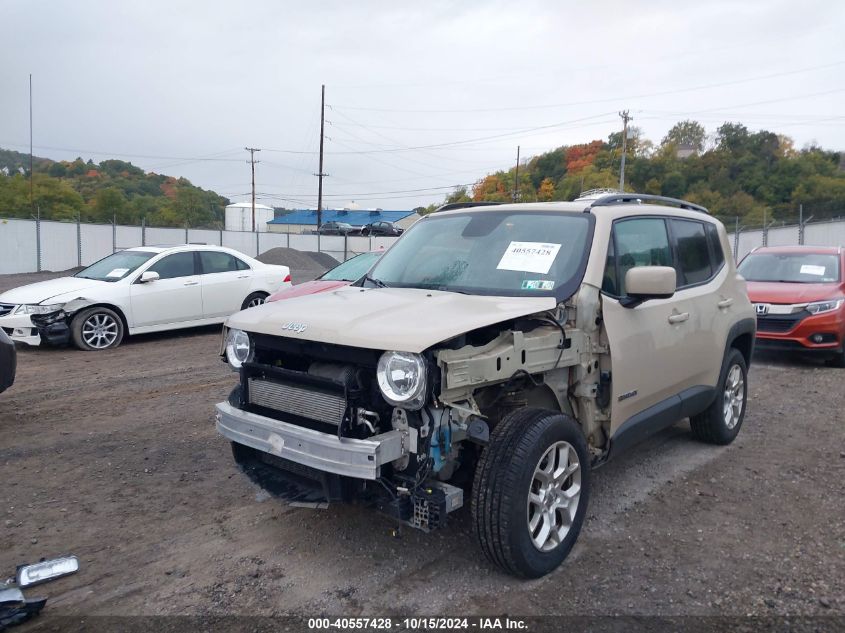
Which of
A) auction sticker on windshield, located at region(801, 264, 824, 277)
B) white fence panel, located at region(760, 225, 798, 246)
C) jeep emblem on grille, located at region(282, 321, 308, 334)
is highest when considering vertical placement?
white fence panel, located at region(760, 225, 798, 246)

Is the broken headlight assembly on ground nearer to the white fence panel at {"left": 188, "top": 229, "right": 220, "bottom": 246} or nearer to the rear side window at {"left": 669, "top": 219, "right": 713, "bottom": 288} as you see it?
the rear side window at {"left": 669, "top": 219, "right": 713, "bottom": 288}

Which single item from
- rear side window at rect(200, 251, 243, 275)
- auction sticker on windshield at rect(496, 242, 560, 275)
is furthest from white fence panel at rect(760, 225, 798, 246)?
auction sticker on windshield at rect(496, 242, 560, 275)

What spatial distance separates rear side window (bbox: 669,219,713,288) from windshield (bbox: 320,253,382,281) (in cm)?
542

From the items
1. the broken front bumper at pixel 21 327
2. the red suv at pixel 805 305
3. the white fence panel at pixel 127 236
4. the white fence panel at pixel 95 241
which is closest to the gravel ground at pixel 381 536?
the red suv at pixel 805 305

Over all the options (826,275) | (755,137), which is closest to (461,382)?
(826,275)

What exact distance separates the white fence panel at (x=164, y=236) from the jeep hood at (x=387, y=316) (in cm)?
2688

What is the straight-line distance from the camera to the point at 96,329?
9.73 meters

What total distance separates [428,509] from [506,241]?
6.22ft

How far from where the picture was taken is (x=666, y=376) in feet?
14.6

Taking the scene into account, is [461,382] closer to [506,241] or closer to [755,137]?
[506,241]

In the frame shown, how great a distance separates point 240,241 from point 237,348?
105 feet

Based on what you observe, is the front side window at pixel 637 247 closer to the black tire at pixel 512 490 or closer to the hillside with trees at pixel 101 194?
the black tire at pixel 512 490

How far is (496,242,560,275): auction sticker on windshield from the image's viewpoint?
157 inches

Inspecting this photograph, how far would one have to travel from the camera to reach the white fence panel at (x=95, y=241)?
1056 inches
